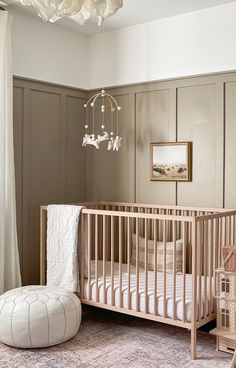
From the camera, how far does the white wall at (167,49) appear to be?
3805mm

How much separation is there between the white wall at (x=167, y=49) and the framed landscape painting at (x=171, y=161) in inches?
24.3

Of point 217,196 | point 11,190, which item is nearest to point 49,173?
point 11,190

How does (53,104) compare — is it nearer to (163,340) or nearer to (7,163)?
(7,163)

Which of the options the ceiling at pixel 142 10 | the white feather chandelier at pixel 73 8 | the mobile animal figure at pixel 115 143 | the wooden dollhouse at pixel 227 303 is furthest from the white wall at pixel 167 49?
the white feather chandelier at pixel 73 8

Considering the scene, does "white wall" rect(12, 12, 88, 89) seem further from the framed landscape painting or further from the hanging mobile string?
the framed landscape painting

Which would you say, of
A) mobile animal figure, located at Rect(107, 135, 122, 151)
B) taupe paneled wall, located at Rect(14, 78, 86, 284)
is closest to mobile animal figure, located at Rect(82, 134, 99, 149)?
mobile animal figure, located at Rect(107, 135, 122, 151)

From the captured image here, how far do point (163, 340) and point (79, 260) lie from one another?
89cm

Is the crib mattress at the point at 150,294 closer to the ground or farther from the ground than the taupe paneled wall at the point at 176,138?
closer to the ground

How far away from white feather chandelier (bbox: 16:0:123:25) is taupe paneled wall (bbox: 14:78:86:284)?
2.10 m

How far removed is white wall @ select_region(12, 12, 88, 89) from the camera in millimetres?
4070

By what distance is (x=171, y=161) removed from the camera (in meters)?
4.19

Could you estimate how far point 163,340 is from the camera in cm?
334

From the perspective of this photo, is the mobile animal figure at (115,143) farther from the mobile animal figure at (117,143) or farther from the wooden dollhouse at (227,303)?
the wooden dollhouse at (227,303)

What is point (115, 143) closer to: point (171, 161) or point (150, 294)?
point (171, 161)
